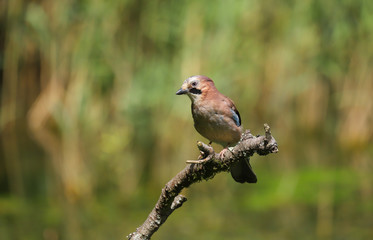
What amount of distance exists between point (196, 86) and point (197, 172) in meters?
0.57

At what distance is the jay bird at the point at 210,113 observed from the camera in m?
2.60

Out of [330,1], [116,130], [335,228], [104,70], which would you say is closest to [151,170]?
[116,130]

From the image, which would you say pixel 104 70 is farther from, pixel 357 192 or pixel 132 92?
pixel 357 192

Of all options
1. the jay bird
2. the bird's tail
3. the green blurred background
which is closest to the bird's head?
the jay bird

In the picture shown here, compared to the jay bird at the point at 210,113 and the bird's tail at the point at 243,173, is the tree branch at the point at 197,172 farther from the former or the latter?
the jay bird at the point at 210,113

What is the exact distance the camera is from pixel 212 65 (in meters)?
6.18

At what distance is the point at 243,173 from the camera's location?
2.39 meters

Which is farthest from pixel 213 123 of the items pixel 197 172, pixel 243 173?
pixel 197 172

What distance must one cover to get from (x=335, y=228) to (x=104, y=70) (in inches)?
108

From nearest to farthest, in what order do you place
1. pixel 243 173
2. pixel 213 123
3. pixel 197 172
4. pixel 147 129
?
1. pixel 197 172
2. pixel 243 173
3. pixel 213 123
4. pixel 147 129

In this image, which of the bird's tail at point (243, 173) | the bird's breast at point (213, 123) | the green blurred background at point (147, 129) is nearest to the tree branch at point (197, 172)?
the bird's tail at point (243, 173)

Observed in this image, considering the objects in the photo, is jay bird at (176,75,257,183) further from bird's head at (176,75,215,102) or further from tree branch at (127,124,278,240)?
tree branch at (127,124,278,240)

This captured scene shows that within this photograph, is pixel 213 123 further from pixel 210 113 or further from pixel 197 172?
pixel 197 172

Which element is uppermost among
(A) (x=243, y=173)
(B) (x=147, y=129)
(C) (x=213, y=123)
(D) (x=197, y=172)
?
(B) (x=147, y=129)
